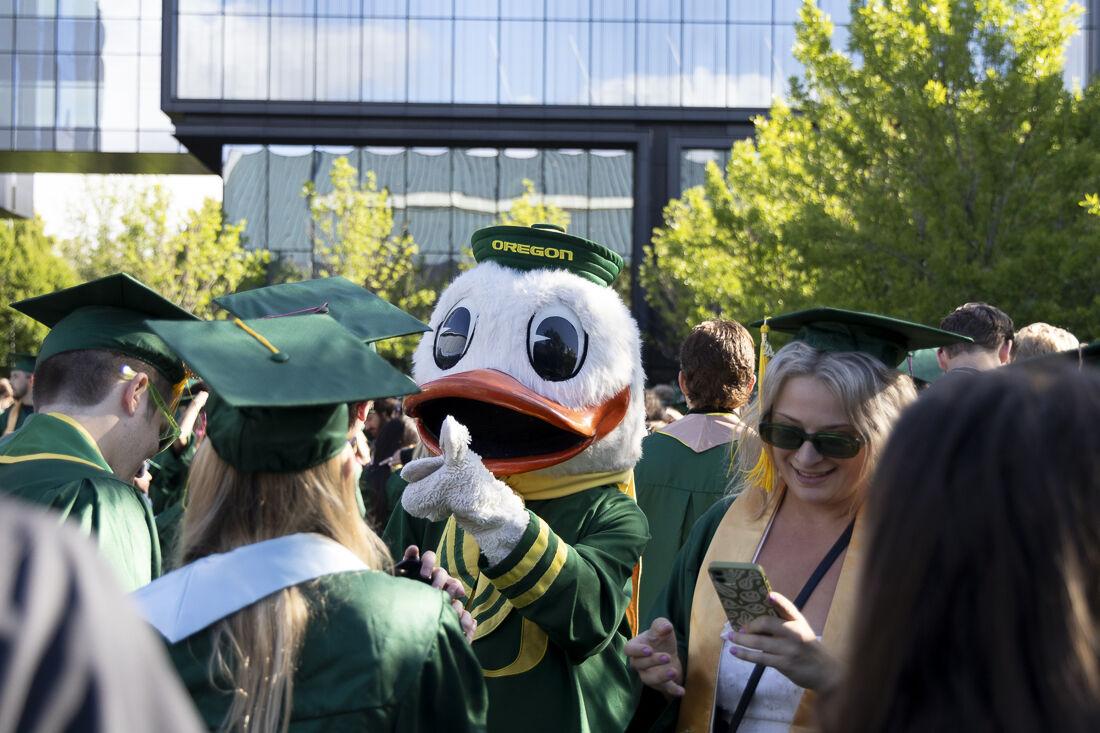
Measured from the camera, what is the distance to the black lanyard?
291 cm

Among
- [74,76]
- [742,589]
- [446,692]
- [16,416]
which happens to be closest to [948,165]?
[16,416]

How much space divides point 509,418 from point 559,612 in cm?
84

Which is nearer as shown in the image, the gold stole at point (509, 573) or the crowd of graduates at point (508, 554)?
the crowd of graduates at point (508, 554)

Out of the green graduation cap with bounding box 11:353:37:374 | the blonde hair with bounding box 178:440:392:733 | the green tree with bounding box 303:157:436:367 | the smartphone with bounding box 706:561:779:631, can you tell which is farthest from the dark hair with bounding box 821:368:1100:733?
the green tree with bounding box 303:157:436:367

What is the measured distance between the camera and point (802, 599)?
302 cm

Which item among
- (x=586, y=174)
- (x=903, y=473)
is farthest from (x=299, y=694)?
(x=586, y=174)

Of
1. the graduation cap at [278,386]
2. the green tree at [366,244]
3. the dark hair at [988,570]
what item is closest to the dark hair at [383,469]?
the graduation cap at [278,386]

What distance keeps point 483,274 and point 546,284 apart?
24 centimetres

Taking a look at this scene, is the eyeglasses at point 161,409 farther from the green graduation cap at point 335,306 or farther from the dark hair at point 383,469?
the dark hair at point 383,469

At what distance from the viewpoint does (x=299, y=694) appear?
7.48ft

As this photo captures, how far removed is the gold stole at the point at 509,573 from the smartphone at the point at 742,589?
2.85 ft

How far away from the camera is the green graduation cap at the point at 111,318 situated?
398 cm

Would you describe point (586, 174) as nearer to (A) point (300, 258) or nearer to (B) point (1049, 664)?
(A) point (300, 258)

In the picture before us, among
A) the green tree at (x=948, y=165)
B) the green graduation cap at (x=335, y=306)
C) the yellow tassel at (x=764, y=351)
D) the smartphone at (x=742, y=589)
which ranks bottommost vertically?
the smartphone at (x=742, y=589)
